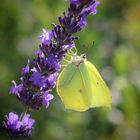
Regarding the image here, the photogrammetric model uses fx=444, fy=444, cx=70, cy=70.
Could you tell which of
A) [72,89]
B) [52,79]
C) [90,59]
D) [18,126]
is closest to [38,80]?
[52,79]

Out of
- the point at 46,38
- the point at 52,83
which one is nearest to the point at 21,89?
the point at 52,83

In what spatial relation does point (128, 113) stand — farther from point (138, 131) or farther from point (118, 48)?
point (118, 48)

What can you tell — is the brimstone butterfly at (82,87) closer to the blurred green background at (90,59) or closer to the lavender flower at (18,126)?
the lavender flower at (18,126)

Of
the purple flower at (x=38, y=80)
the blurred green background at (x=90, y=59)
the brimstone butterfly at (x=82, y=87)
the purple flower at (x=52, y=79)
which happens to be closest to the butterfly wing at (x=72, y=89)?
the brimstone butterfly at (x=82, y=87)

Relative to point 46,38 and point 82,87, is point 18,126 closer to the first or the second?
point 46,38

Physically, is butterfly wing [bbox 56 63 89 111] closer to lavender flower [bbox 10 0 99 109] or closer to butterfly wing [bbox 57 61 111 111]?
butterfly wing [bbox 57 61 111 111]
